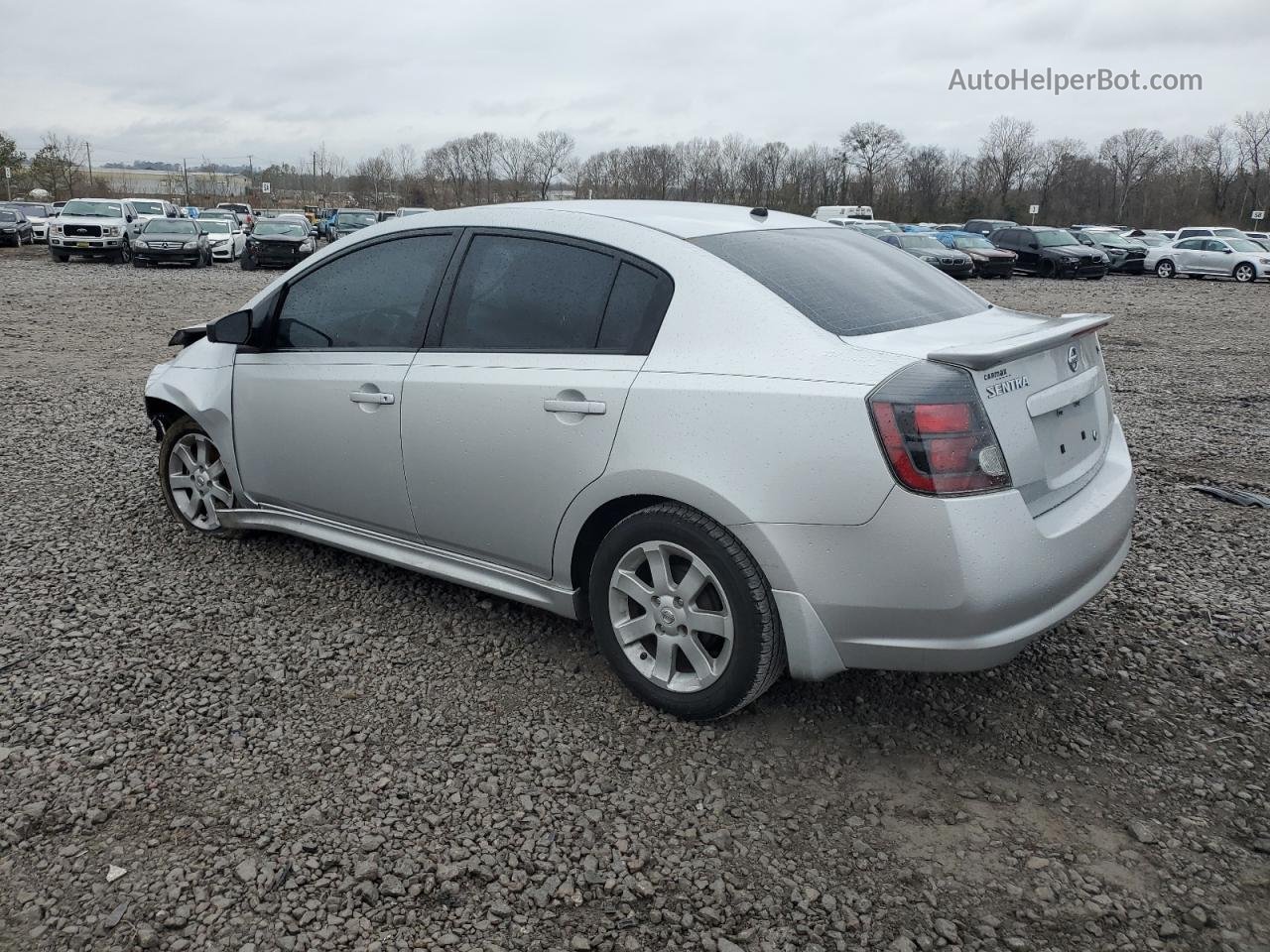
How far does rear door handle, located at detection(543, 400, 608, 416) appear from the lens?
3.18 m

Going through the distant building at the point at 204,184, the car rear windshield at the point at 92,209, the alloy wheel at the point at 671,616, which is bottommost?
the alloy wheel at the point at 671,616

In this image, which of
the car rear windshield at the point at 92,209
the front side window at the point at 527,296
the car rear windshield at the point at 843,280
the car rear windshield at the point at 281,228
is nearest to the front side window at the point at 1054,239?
the car rear windshield at the point at 281,228

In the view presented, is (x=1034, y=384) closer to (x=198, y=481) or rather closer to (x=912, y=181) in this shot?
(x=198, y=481)

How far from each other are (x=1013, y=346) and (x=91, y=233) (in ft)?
101

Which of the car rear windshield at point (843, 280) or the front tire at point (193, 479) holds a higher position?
the car rear windshield at point (843, 280)

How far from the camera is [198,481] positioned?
4.87 meters

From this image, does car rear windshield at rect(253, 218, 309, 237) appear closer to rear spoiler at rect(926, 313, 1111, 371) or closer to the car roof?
the car roof

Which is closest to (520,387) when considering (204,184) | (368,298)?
(368,298)

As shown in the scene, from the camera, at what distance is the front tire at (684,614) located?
2.97 m

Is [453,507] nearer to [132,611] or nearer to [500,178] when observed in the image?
[132,611]

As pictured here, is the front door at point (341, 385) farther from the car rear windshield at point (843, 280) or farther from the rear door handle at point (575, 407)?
the car rear windshield at point (843, 280)

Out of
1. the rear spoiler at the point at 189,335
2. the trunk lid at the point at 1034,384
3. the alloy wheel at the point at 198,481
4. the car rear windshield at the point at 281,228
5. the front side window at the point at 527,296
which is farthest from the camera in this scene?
the car rear windshield at the point at 281,228

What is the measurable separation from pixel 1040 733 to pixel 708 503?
4.53 feet

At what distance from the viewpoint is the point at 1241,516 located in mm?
5426
